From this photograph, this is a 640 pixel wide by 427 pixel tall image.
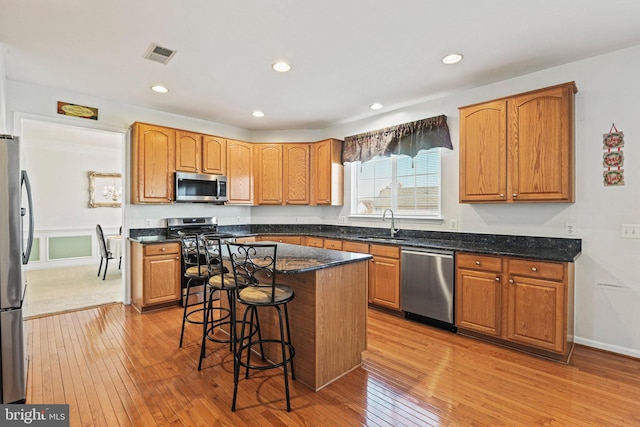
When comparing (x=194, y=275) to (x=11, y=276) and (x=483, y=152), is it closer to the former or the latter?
(x=11, y=276)

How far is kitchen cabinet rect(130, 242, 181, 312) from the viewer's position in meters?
3.82

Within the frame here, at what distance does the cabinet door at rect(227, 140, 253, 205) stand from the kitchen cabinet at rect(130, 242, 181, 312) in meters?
1.28

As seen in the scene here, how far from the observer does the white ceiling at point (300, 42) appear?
2.19 metres

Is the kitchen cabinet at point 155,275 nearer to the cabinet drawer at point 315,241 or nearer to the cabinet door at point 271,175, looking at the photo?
the cabinet door at point 271,175

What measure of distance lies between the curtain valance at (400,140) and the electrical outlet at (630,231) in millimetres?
1759

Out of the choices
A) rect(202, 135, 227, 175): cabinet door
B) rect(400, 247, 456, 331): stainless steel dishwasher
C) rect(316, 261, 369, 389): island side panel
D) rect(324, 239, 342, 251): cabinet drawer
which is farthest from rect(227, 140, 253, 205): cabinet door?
rect(316, 261, 369, 389): island side panel

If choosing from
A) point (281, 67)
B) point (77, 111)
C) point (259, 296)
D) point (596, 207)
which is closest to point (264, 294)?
point (259, 296)

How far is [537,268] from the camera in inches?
106

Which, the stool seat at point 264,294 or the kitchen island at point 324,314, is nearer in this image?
the stool seat at point 264,294

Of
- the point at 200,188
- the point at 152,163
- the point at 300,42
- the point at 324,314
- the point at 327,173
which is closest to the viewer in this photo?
the point at 324,314

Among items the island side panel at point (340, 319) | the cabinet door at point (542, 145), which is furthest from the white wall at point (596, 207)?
the island side panel at point (340, 319)

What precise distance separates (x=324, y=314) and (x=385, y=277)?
1.73m

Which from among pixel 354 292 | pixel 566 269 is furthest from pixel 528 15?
pixel 354 292

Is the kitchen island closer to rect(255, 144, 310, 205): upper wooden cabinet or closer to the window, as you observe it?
the window
